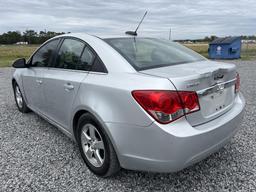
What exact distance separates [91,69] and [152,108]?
98 centimetres

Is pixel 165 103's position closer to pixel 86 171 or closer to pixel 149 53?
pixel 149 53

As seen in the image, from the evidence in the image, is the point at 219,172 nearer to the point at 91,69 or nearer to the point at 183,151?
the point at 183,151

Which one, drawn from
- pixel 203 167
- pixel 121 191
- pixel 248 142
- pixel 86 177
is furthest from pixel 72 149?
pixel 248 142

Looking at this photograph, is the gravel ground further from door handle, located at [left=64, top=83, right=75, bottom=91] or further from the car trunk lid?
door handle, located at [left=64, top=83, right=75, bottom=91]

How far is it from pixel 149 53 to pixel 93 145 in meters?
1.21

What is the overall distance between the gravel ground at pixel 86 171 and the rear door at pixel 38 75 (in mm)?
585

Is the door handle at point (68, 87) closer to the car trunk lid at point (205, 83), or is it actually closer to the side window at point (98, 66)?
the side window at point (98, 66)

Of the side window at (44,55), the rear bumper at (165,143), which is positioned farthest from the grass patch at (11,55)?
the rear bumper at (165,143)

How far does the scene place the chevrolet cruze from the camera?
83.0 inches

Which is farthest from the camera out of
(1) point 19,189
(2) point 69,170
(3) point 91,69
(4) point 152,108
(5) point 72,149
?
(5) point 72,149

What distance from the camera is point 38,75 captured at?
3797 mm

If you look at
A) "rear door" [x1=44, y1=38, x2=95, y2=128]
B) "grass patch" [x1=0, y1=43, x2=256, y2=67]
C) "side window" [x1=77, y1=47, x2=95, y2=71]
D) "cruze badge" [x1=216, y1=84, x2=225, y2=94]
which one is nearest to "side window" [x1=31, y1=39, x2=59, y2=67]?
"rear door" [x1=44, y1=38, x2=95, y2=128]

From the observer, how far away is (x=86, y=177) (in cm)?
280

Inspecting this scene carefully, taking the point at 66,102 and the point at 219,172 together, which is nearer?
the point at 219,172
